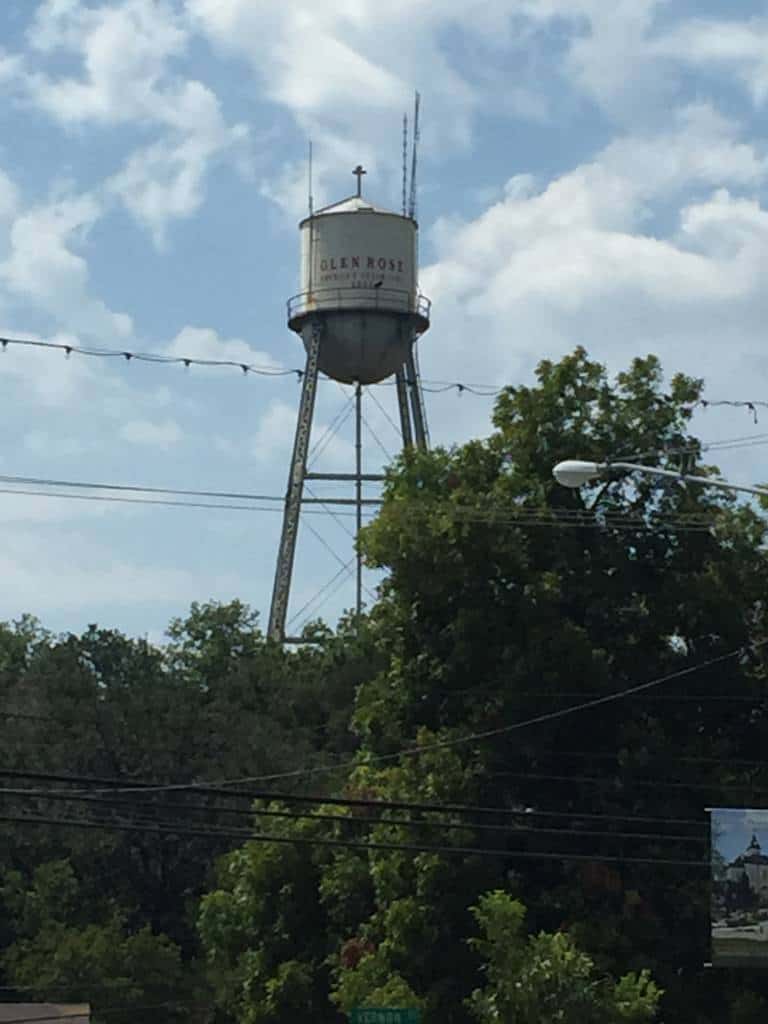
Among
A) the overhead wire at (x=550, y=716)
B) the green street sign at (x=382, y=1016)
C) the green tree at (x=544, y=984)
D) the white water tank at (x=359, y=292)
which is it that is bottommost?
the green street sign at (x=382, y=1016)

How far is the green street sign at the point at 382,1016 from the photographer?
124 ft

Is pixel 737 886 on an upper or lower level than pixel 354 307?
lower

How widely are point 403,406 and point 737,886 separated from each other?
107 ft

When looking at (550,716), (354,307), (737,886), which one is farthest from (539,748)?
(354,307)

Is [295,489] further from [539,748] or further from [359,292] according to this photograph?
[539,748]

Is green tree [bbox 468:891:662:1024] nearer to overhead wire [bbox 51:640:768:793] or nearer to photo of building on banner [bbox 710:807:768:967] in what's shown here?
photo of building on banner [bbox 710:807:768:967]

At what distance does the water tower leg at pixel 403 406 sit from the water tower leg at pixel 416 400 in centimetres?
18

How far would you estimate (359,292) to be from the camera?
64875mm

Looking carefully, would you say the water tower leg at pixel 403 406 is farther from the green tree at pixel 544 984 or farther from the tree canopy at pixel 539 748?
the green tree at pixel 544 984

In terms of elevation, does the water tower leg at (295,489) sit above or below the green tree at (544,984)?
above

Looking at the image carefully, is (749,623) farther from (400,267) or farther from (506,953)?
(400,267)

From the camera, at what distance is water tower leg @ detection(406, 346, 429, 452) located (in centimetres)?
6694

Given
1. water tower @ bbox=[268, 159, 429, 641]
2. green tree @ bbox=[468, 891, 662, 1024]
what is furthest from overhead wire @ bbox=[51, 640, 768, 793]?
water tower @ bbox=[268, 159, 429, 641]

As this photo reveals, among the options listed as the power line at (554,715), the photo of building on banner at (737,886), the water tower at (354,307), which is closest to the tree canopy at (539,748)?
the power line at (554,715)
